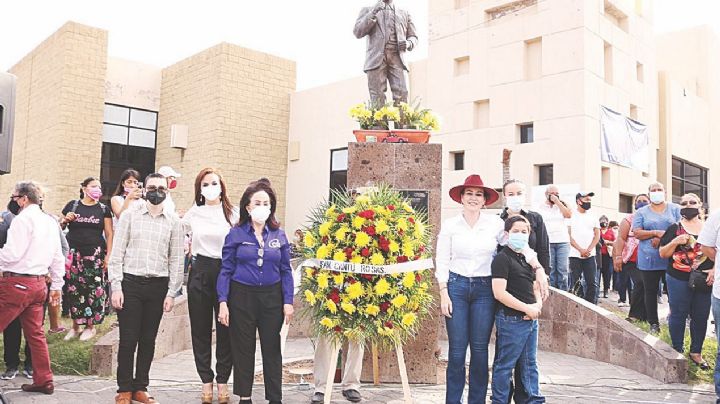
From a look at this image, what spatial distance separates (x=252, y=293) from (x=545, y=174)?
14.7 meters

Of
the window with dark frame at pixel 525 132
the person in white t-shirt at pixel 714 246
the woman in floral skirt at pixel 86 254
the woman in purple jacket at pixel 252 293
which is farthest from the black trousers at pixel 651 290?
the window with dark frame at pixel 525 132

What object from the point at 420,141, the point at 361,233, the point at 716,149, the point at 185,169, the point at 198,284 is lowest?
the point at 198,284

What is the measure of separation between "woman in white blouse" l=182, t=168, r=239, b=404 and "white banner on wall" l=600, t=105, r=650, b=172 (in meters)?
15.0

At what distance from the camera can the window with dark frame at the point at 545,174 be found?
1794 centimetres

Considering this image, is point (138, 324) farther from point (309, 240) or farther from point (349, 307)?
point (349, 307)

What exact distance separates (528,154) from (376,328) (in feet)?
46.4

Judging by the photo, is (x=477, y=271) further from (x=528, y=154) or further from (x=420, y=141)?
(x=528, y=154)

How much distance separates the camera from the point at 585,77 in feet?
56.9

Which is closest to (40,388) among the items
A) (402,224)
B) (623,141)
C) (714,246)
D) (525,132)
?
(402,224)

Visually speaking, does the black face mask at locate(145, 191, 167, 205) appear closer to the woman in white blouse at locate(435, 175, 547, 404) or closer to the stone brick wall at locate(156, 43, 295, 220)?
the woman in white blouse at locate(435, 175, 547, 404)

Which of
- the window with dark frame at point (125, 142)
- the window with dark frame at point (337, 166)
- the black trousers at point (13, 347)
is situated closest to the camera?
the black trousers at point (13, 347)

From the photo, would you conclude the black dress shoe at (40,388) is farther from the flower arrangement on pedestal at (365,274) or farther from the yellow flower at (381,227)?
the yellow flower at (381,227)

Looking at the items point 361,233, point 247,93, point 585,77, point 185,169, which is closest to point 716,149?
point 585,77

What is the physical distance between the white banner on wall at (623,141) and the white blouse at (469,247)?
14340 millimetres
